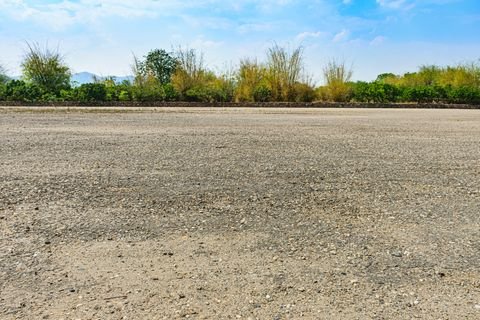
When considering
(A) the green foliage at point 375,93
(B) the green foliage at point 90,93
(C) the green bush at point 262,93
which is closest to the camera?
(B) the green foliage at point 90,93

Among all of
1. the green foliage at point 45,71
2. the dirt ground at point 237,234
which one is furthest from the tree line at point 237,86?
the dirt ground at point 237,234

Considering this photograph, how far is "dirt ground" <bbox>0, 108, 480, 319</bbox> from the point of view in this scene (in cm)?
288

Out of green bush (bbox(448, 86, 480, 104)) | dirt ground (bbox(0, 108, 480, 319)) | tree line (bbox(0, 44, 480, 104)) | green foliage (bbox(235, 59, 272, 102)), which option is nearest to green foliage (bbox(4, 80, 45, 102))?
tree line (bbox(0, 44, 480, 104))

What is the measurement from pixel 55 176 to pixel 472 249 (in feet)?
17.5

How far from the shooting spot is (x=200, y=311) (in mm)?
2748

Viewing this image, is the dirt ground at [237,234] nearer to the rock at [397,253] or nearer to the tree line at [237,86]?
the rock at [397,253]

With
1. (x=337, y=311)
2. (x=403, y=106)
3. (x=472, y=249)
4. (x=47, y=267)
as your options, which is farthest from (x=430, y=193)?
(x=403, y=106)

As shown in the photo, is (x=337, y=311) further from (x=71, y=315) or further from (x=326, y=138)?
(x=326, y=138)

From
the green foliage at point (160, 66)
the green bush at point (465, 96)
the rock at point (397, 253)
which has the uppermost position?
A: the green foliage at point (160, 66)

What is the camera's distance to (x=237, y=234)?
13.5 feet

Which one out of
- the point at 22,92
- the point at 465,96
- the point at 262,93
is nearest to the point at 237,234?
the point at 262,93

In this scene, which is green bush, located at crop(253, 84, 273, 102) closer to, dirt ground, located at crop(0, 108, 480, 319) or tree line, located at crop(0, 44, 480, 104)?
tree line, located at crop(0, 44, 480, 104)

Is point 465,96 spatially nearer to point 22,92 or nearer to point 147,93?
point 147,93

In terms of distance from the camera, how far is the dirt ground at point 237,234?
288 centimetres
